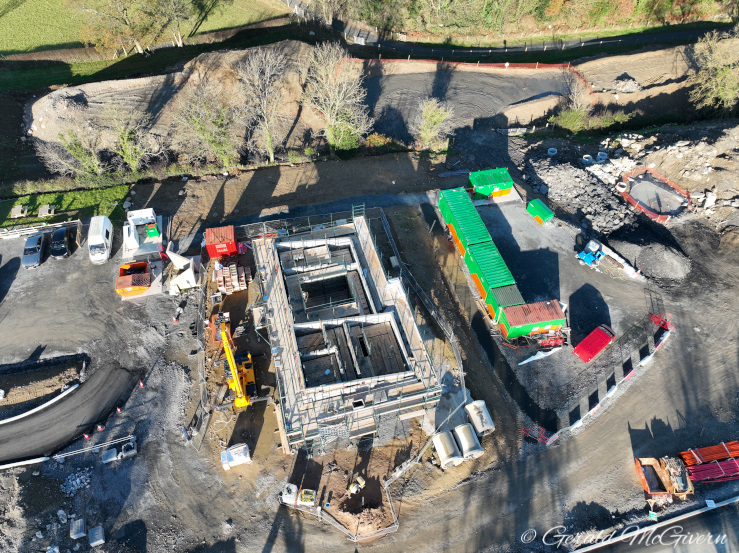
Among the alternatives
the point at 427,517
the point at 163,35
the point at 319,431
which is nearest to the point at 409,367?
the point at 319,431

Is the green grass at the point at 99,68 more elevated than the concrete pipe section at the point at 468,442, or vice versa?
the green grass at the point at 99,68

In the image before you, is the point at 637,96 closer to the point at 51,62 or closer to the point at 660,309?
the point at 660,309

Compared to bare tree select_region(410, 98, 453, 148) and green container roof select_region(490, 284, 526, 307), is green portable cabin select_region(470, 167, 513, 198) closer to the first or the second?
bare tree select_region(410, 98, 453, 148)

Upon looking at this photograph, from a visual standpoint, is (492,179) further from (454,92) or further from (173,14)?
(173,14)

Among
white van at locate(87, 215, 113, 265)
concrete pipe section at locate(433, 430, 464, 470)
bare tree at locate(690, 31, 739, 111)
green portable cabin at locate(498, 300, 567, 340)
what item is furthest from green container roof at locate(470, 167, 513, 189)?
white van at locate(87, 215, 113, 265)

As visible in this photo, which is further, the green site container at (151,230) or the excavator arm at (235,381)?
the green site container at (151,230)

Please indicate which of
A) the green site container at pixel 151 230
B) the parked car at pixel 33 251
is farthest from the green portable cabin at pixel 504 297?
the parked car at pixel 33 251

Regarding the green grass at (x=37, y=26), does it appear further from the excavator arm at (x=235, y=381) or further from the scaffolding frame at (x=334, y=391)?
the excavator arm at (x=235, y=381)
